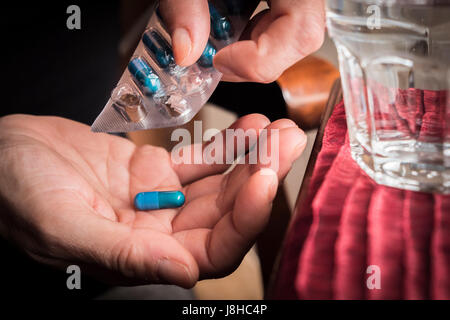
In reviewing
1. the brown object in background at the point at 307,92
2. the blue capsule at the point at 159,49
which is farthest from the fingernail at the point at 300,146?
the blue capsule at the point at 159,49

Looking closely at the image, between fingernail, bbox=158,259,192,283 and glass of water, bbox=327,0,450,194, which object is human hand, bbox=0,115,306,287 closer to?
fingernail, bbox=158,259,192,283

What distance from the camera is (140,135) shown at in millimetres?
1296

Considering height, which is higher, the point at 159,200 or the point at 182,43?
the point at 182,43

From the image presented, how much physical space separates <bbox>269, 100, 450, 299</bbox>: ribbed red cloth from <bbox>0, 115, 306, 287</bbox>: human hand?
0.33ft

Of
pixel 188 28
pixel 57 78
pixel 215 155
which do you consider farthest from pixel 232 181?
pixel 57 78

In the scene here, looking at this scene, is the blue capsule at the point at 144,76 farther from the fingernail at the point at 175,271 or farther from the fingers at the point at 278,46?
the fingernail at the point at 175,271

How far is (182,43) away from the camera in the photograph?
0.55 m

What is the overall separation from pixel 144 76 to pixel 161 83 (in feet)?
0.09

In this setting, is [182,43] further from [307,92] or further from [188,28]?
[307,92]

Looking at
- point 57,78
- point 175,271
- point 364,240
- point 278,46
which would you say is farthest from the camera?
point 57,78

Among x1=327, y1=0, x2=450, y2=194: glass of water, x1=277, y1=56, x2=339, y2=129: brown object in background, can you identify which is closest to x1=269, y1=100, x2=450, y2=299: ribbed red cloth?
x1=327, y1=0, x2=450, y2=194: glass of water

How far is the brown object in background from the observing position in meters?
0.67

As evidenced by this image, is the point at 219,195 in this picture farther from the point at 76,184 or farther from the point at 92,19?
the point at 92,19
